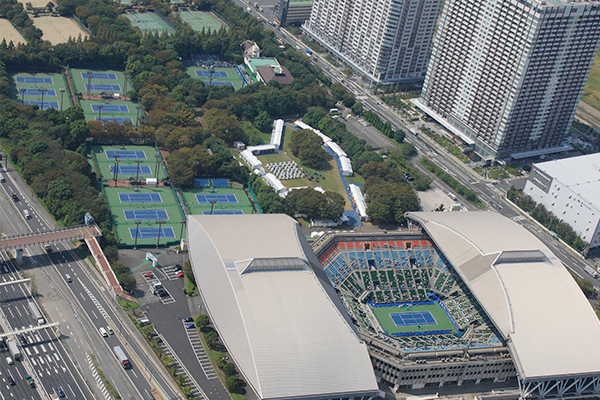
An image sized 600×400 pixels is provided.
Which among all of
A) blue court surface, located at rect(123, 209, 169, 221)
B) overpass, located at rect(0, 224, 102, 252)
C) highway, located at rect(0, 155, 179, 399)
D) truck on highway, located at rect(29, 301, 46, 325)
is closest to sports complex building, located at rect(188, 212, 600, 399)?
highway, located at rect(0, 155, 179, 399)

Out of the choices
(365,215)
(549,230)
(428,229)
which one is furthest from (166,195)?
(549,230)

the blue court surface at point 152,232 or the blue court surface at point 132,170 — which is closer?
the blue court surface at point 152,232

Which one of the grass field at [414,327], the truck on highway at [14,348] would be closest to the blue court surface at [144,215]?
the truck on highway at [14,348]

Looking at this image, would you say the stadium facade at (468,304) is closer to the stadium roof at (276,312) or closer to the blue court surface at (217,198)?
the stadium roof at (276,312)

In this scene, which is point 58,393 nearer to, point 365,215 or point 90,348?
point 90,348

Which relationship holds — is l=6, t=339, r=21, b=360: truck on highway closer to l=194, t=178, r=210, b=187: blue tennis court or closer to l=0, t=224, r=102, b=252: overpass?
l=0, t=224, r=102, b=252: overpass
